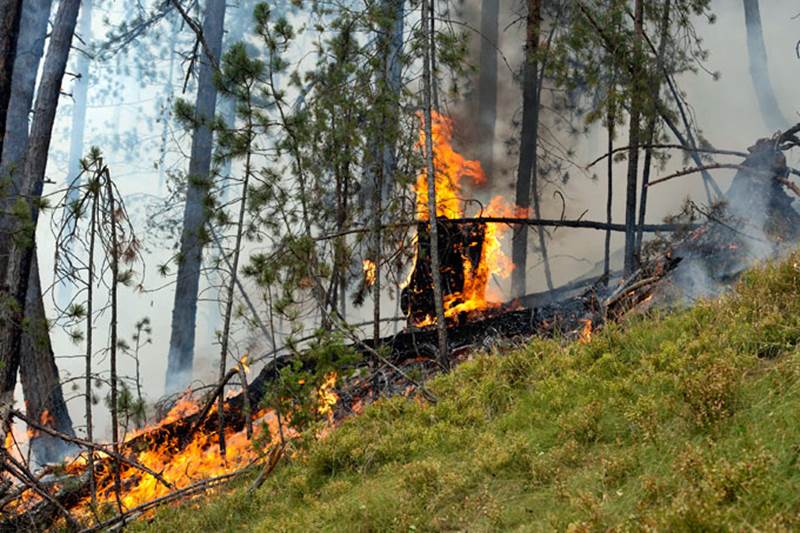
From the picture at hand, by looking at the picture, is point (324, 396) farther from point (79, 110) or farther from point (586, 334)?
point (79, 110)

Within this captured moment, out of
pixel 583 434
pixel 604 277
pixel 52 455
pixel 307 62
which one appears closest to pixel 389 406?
pixel 583 434

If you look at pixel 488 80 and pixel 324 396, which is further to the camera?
pixel 488 80

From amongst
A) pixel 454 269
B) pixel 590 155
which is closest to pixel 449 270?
pixel 454 269

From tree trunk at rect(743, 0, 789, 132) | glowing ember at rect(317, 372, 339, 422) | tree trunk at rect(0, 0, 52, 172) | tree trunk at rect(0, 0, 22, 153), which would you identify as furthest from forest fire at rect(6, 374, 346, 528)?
tree trunk at rect(743, 0, 789, 132)

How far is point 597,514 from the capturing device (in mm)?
3172

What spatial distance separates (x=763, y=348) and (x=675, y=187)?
11235 mm

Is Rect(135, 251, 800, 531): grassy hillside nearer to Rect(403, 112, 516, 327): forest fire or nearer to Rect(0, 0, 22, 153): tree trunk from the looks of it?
Rect(403, 112, 516, 327): forest fire

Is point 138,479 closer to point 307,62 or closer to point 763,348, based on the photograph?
point 763,348

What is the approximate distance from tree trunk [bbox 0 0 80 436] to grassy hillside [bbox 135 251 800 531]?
16.2ft

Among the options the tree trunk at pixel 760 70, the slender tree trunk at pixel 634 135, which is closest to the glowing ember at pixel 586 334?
the slender tree trunk at pixel 634 135

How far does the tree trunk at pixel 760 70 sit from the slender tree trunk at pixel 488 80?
21.0ft

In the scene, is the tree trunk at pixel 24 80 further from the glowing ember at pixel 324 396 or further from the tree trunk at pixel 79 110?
the tree trunk at pixel 79 110

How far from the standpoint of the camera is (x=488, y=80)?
19.2 meters

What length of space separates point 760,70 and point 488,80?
23.6 ft
